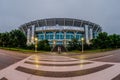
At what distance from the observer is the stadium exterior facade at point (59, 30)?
7684cm

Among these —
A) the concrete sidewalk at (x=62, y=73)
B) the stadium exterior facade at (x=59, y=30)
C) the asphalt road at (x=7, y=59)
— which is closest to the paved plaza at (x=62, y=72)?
the concrete sidewalk at (x=62, y=73)

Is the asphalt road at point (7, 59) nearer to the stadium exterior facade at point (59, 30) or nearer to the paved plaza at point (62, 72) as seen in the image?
the paved plaza at point (62, 72)

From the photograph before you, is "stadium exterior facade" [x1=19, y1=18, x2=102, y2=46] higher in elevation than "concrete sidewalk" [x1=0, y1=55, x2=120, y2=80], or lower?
higher

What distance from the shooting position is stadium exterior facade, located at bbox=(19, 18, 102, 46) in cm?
7684

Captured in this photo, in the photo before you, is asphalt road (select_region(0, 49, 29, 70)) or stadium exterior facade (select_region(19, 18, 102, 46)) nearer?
asphalt road (select_region(0, 49, 29, 70))

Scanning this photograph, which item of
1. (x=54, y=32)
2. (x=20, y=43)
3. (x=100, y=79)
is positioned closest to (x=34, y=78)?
(x=100, y=79)

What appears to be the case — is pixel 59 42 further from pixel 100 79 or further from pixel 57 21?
pixel 100 79

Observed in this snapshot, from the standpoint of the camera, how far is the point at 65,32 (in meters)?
77.8

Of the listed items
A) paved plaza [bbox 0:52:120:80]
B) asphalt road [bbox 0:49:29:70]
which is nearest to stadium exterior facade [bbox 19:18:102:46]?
asphalt road [bbox 0:49:29:70]

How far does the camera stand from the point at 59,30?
7606cm

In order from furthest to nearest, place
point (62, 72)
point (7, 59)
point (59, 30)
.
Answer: point (59, 30) → point (7, 59) → point (62, 72)

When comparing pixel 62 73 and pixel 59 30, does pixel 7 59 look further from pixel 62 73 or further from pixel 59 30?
pixel 59 30

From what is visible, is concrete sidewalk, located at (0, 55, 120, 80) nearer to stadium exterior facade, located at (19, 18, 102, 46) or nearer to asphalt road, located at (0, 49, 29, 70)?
asphalt road, located at (0, 49, 29, 70)

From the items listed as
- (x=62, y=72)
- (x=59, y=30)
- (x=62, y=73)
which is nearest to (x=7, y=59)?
(x=62, y=72)
